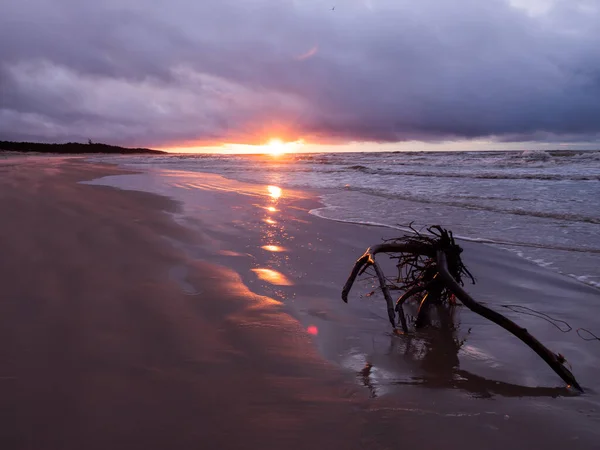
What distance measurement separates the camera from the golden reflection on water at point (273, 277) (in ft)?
12.9

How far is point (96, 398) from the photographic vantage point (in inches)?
79.7

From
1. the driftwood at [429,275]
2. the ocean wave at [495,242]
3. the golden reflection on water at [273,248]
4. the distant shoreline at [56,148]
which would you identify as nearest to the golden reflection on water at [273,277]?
the golden reflection on water at [273,248]

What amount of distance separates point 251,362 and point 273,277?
1.66 meters

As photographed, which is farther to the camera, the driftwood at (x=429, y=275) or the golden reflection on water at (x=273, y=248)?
the golden reflection on water at (x=273, y=248)

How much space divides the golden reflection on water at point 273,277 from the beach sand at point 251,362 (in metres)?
0.03

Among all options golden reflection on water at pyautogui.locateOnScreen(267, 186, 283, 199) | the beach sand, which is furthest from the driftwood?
golden reflection on water at pyautogui.locateOnScreen(267, 186, 283, 199)

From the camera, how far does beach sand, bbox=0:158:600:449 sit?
1879 mm

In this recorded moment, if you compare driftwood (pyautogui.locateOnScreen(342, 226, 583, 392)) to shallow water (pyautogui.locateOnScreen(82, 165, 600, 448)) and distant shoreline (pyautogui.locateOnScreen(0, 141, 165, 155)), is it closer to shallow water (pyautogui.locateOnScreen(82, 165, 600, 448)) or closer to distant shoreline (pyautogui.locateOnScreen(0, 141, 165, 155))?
shallow water (pyautogui.locateOnScreen(82, 165, 600, 448))

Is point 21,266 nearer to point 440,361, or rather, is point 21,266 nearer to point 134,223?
point 134,223

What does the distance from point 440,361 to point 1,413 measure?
7.98ft

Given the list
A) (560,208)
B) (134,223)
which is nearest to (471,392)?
(134,223)

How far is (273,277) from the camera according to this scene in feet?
13.4

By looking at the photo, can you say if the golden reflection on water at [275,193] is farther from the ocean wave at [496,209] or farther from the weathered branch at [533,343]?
the weathered branch at [533,343]

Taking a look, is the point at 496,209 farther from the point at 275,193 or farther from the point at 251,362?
the point at 251,362
